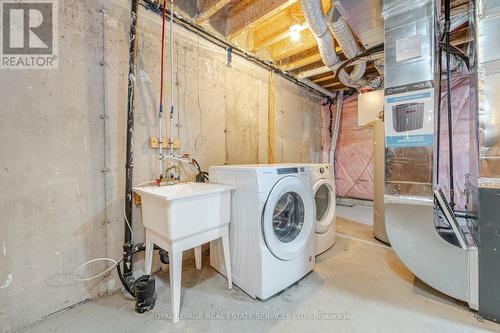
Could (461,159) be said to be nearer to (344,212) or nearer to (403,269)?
(344,212)

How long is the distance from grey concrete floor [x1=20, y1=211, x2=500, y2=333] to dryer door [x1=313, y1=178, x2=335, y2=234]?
531mm

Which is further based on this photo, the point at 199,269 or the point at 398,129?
the point at 199,269

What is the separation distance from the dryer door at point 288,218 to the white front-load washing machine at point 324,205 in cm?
36

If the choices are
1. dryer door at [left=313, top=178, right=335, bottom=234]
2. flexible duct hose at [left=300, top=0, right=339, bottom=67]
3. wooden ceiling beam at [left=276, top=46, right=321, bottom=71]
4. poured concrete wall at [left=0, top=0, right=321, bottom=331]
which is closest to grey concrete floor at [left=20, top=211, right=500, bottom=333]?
poured concrete wall at [left=0, top=0, right=321, bottom=331]

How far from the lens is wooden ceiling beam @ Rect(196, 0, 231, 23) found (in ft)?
6.35

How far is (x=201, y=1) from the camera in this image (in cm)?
218

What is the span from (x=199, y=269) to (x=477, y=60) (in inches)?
104

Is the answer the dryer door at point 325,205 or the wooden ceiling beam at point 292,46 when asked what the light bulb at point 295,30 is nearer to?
the wooden ceiling beam at point 292,46

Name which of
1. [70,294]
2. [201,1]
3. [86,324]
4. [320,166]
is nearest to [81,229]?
[70,294]

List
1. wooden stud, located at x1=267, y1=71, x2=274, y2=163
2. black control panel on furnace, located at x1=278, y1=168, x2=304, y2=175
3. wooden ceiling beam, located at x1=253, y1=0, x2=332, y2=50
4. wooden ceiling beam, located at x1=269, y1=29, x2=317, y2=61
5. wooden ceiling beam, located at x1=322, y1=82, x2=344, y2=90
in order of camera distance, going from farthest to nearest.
→ 1. wooden ceiling beam, located at x1=322, y1=82, x2=344, y2=90
2. wooden stud, located at x1=267, y1=71, x2=274, y2=163
3. wooden ceiling beam, located at x1=269, y1=29, x2=317, y2=61
4. wooden ceiling beam, located at x1=253, y1=0, x2=332, y2=50
5. black control panel on furnace, located at x1=278, y1=168, x2=304, y2=175

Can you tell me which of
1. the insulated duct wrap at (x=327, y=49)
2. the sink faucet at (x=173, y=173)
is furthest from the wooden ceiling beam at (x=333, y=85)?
the sink faucet at (x=173, y=173)

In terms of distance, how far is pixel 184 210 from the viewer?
1359 mm

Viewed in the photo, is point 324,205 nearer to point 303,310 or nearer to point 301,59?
point 303,310

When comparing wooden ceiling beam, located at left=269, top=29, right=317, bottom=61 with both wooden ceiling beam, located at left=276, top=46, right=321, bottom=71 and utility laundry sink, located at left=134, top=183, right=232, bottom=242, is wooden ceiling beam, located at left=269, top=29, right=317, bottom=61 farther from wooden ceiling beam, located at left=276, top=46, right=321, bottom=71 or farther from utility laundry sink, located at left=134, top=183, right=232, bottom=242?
utility laundry sink, located at left=134, top=183, right=232, bottom=242
